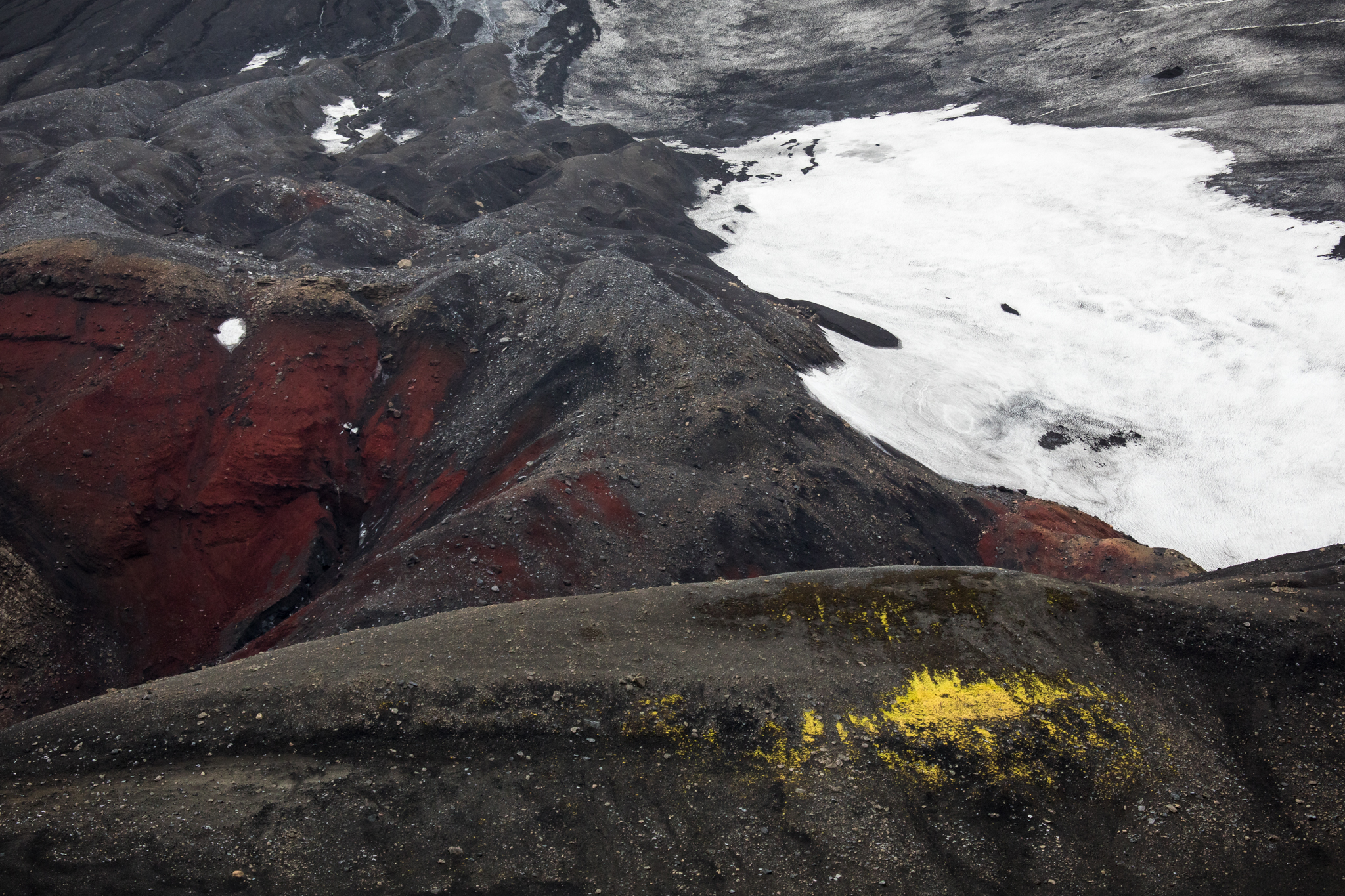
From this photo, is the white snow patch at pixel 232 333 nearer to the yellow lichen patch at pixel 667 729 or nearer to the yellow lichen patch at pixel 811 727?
the yellow lichen patch at pixel 667 729

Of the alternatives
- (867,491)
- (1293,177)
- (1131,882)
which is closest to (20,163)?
(867,491)

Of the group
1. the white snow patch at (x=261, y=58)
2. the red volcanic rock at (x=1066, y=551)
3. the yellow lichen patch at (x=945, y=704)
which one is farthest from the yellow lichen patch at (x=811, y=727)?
the white snow patch at (x=261, y=58)

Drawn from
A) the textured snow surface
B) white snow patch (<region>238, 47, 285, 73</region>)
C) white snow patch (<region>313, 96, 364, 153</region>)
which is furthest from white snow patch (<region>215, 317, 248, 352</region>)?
white snow patch (<region>238, 47, 285, 73</region>)

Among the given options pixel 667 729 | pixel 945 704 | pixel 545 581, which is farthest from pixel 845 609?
pixel 545 581

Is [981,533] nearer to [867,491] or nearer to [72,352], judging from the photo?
[867,491]

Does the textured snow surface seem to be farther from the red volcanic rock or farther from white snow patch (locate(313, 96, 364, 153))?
white snow patch (locate(313, 96, 364, 153))
